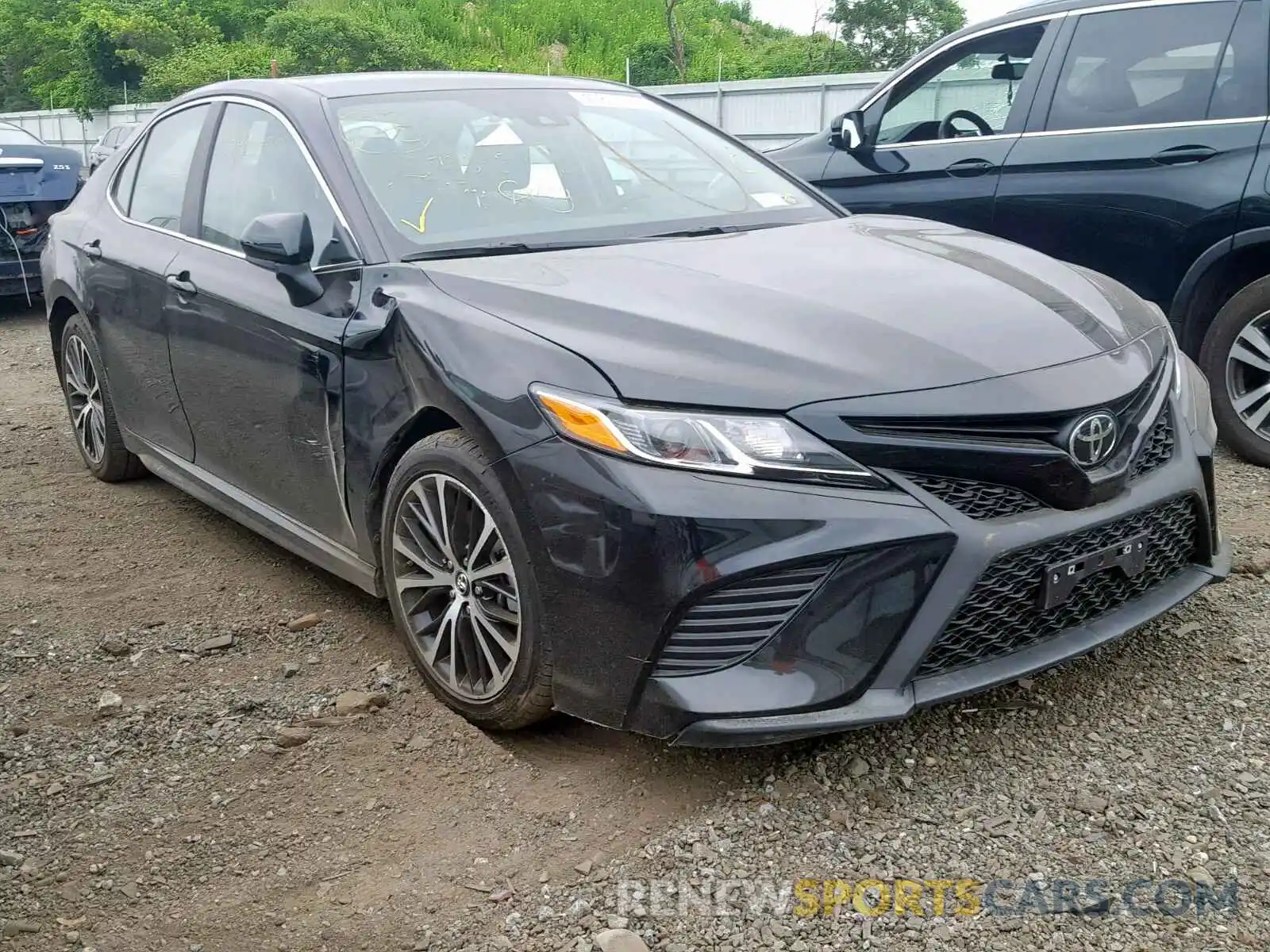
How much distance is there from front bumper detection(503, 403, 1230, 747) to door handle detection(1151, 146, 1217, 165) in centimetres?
282

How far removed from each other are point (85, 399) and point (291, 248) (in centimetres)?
247

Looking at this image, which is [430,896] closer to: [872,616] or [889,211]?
[872,616]

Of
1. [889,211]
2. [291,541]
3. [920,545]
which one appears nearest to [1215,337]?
[889,211]

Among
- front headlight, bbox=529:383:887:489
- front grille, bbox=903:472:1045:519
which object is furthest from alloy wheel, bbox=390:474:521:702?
front grille, bbox=903:472:1045:519

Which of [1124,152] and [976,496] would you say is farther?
[1124,152]

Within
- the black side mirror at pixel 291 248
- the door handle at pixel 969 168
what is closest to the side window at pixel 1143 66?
the door handle at pixel 969 168

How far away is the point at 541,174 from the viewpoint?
375 centimetres

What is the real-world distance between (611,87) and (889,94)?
6.31 ft

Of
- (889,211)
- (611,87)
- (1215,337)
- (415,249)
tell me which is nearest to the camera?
(415,249)

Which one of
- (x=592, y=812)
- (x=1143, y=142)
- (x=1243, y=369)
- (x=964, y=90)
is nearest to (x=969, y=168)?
(x=964, y=90)

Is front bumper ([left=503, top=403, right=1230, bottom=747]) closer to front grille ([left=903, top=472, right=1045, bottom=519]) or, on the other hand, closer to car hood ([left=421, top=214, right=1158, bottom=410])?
front grille ([left=903, top=472, right=1045, bottom=519])

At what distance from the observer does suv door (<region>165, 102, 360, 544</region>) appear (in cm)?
340

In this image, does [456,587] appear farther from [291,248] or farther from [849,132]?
[849,132]

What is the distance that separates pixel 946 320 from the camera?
111 inches
